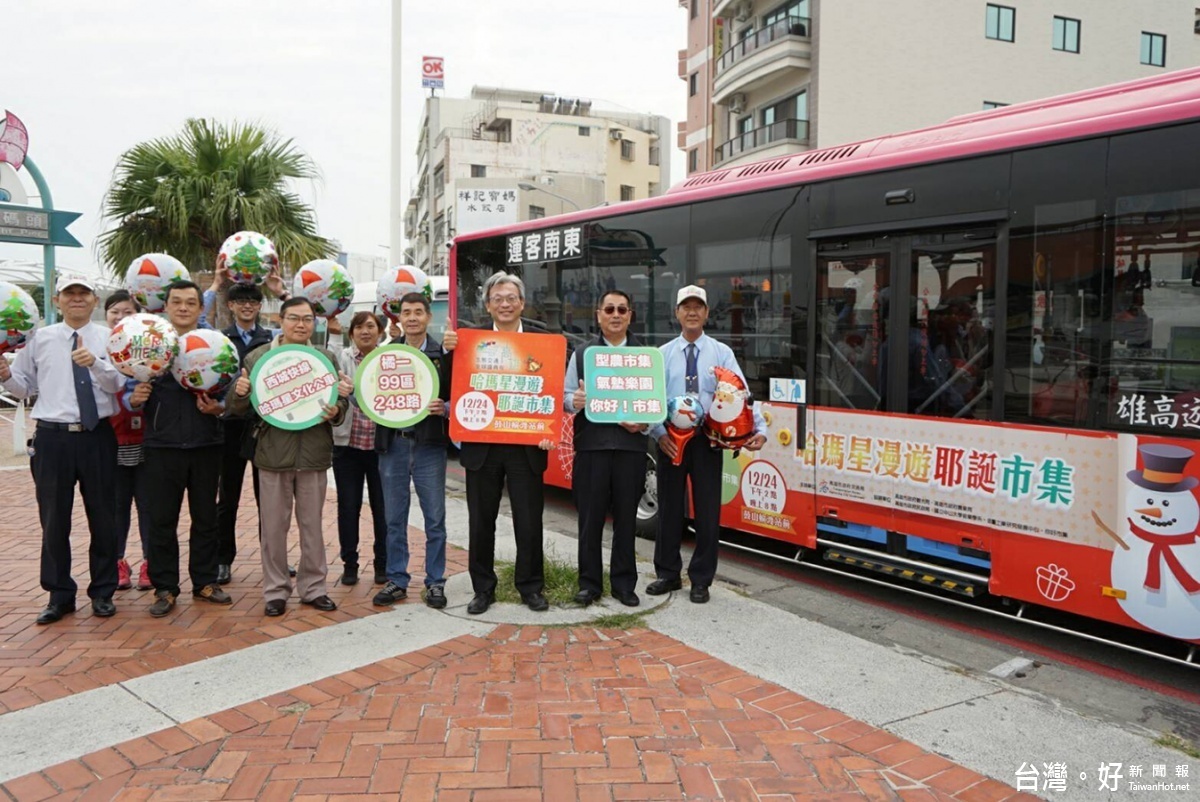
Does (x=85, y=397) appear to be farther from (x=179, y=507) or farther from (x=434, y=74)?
(x=434, y=74)

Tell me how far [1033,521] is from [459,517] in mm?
4895

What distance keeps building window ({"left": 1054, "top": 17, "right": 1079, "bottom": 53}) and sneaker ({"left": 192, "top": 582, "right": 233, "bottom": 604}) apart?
1352 inches

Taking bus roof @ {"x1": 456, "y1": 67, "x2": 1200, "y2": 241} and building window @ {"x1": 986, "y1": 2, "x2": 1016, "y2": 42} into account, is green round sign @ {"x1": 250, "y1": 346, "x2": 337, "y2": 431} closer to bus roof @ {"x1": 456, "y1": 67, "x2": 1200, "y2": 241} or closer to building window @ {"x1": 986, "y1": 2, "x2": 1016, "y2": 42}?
bus roof @ {"x1": 456, "y1": 67, "x2": 1200, "y2": 241}

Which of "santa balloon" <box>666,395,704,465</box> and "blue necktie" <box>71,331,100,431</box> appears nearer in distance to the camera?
"blue necktie" <box>71,331,100,431</box>

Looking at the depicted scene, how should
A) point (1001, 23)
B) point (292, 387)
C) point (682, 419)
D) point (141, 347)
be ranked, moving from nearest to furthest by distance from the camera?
1. point (141, 347)
2. point (292, 387)
3. point (682, 419)
4. point (1001, 23)

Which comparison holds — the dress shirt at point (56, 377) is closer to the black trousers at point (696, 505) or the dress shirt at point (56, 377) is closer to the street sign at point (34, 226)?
the black trousers at point (696, 505)

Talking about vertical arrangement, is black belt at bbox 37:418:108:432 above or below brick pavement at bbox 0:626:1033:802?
above

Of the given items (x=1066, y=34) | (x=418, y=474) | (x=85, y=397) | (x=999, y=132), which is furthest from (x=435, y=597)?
(x=1066, y=34)

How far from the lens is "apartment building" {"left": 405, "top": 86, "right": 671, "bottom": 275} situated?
52.0 meters

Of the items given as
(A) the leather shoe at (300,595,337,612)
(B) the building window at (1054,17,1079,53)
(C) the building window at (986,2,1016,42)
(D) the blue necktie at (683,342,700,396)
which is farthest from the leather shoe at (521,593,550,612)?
(B) the building window at (1054,17,1079,53)

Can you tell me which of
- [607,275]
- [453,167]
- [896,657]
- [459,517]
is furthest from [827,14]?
[453,167]

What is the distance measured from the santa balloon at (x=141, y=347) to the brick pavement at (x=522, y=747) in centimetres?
204

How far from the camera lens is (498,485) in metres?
5.05

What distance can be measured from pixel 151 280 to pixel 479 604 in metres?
3.17
